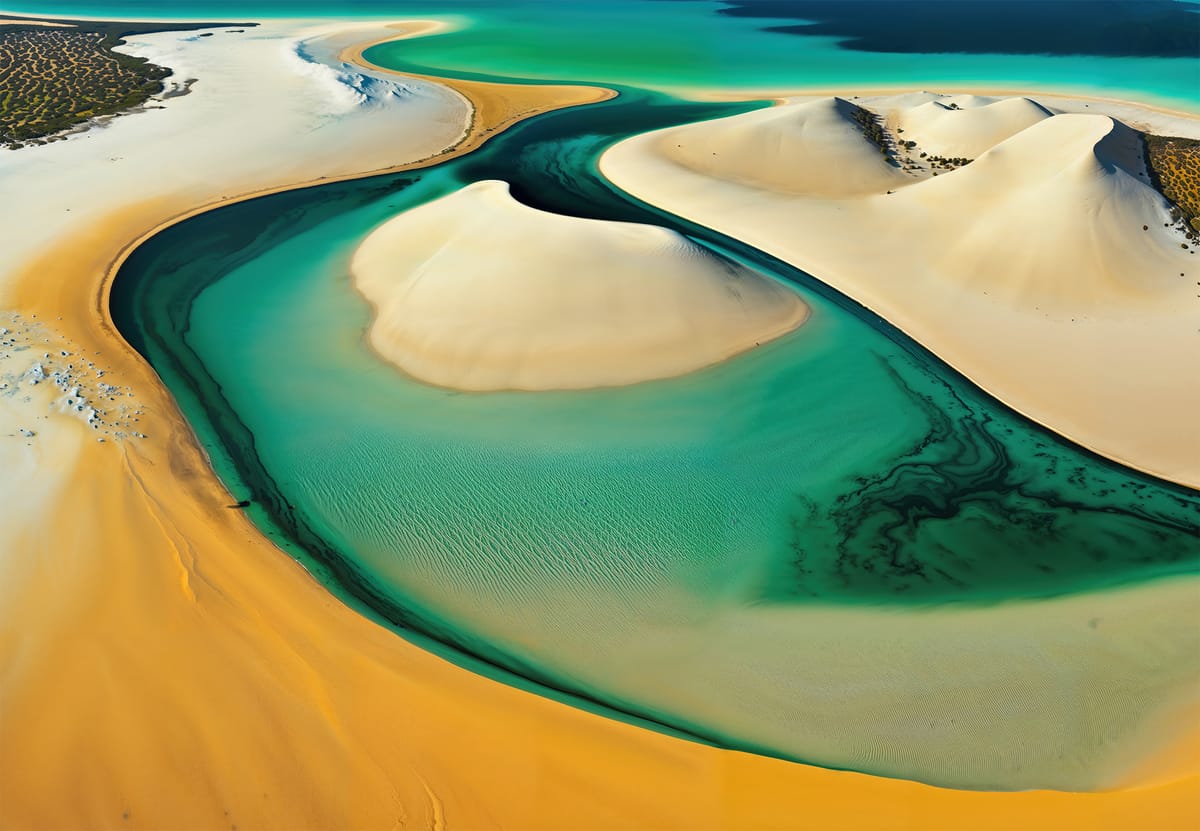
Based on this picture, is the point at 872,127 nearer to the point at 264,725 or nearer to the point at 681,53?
the point at 681,53

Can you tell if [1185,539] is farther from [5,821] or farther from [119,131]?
[119,131]

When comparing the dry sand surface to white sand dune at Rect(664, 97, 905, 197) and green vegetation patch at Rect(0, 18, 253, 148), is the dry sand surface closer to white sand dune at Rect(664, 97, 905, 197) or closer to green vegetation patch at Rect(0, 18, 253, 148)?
white sand dune at Rect(664, 97, 905, 197)

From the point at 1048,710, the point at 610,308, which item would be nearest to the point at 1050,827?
the point at 1048,710

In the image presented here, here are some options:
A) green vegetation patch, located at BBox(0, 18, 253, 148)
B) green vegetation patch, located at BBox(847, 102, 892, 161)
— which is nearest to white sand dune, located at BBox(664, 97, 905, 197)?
green vegetation patch, located at BBox(847, 102, 892, 161)

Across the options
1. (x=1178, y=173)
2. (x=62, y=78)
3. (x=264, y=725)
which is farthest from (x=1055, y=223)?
(x=62, y=78)

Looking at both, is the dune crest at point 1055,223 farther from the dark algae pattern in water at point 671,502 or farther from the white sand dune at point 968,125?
the dark algae pattern in water at point 671,502

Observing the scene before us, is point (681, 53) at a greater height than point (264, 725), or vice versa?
point (681, 53)
